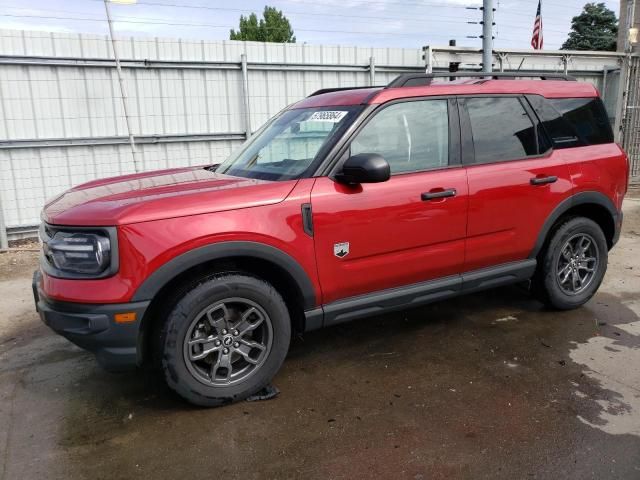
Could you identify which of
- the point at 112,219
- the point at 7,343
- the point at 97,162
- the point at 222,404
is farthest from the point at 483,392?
the point at 97,162

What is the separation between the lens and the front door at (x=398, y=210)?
130 inches

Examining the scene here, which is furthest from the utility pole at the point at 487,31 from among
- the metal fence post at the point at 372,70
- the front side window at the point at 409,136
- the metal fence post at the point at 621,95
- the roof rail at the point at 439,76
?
the front side window at the point at 409,136

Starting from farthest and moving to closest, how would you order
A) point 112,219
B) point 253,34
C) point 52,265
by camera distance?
point 253,34, point 52,265, point 112,219

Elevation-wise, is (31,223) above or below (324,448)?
above

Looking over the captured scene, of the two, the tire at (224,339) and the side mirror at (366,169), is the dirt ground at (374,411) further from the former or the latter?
the side mirror at (366,169)

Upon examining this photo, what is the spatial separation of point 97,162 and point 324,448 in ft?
→ 21.1

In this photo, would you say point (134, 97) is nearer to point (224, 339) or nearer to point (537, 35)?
point (224, 339)

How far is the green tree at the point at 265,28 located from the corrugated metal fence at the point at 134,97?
32279 mm

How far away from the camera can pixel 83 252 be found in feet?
9.30

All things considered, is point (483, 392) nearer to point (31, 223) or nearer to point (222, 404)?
point (222, 404)

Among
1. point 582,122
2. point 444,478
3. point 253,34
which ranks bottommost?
point 444,478

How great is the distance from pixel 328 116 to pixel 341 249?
98 cm

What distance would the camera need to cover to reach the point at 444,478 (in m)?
2.54

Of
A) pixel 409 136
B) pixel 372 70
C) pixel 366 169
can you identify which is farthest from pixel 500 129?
pixel 372 70
